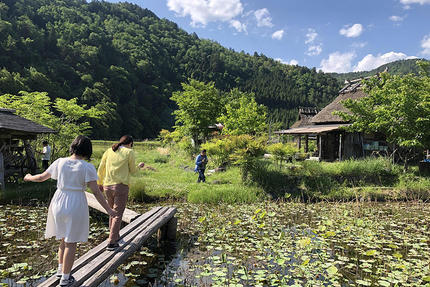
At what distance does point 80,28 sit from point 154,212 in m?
75.3

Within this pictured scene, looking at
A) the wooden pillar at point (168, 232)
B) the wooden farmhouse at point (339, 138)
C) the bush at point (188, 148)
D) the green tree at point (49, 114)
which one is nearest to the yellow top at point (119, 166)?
the wooden pillar at point (168, 232)

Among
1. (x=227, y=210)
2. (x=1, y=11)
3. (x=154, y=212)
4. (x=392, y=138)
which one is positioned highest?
(x=1, y=11)

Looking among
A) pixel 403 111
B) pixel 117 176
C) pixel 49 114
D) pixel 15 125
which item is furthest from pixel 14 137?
pixel 403 111

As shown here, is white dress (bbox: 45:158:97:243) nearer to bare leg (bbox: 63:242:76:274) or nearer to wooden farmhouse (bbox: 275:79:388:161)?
bare leg (bbox: 63:242:76:274)

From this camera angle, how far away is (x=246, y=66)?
342ft

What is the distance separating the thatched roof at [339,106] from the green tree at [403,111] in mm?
5576

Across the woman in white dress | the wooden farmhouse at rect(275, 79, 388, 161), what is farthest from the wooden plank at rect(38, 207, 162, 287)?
the wooden farmhouse at rect(275, 79, 388, 161)

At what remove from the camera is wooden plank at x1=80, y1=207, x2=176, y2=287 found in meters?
3.13

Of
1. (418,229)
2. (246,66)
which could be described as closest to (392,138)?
(418,229)

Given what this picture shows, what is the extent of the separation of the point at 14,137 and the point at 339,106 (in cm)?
2121

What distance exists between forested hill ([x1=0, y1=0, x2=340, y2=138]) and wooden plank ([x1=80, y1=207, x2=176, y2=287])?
44097 mm

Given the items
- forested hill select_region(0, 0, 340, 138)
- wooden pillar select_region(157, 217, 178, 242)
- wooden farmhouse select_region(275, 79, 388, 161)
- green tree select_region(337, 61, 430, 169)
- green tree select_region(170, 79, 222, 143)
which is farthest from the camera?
forested hill select_region(0, 0, 340, 138)

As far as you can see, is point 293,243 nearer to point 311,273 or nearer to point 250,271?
point 311,273

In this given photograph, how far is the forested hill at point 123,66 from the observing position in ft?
157
